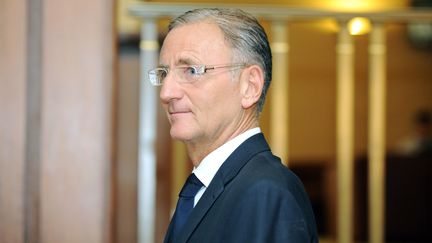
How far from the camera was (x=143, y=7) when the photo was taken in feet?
8.63

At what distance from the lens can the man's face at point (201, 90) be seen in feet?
4.76

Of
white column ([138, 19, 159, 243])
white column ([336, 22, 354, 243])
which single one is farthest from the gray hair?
white column ([336, 22, 354, 243])

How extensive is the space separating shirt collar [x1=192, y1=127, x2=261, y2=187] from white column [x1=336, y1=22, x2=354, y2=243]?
130 cm

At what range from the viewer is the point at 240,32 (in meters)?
1.45

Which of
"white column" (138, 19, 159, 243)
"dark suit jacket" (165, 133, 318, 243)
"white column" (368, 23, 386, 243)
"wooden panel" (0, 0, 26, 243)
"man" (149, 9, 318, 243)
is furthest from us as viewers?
"white column" (368, 23, 386, 243)

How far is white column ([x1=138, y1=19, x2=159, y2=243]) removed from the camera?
2.65 m

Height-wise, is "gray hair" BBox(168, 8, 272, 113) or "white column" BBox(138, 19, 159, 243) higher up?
"gray hair" BBox(168, 8, 272, 113)

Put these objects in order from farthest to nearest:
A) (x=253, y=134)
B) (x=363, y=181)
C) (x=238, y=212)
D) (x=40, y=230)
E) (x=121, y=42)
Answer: (x=363, y=181)
(x=121, y=42)
(x=40, y=230)
(x=253, y=134)
(x=238, y=212)

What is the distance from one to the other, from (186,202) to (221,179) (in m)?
0.17

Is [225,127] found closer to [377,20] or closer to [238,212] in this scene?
[238,212]

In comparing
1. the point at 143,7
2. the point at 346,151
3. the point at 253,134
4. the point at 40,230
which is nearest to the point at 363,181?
the point at 346,151

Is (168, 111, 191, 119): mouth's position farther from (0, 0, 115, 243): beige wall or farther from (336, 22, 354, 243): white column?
(336, 22, 354, 243): white column

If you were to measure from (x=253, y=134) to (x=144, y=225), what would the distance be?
4.19 ft

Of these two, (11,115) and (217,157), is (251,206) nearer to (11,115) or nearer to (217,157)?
(217,157)
